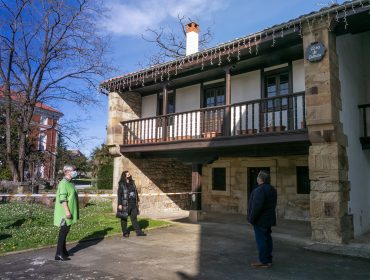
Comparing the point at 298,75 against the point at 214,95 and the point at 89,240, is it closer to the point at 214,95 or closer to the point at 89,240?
the point at 214,95

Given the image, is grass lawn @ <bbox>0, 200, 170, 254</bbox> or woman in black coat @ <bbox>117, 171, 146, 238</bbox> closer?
grass lawn @ <bbox>0, 200, 170, 254</bbox>

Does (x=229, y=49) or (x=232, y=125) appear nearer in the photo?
(x=229, y=49)

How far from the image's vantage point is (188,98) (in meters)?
13.1

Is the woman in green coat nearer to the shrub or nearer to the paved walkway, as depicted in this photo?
the paved walkway

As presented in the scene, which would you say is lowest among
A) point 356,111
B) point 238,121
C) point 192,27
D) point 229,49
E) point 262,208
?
point 262,208

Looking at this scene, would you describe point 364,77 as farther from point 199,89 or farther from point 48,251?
point 48,251

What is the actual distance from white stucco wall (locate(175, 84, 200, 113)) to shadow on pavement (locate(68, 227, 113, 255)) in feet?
19.6

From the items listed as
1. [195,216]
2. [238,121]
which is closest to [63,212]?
[195,216]

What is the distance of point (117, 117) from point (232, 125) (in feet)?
15.9

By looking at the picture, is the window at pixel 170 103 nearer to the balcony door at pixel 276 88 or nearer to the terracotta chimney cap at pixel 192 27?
the terracotta chimney cap at pixel 192 27

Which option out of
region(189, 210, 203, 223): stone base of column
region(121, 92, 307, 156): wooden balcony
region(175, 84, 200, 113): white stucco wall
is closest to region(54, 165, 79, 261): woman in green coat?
region(121, 92, 307, 156): wooden balcony

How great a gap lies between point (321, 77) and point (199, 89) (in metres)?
5.60

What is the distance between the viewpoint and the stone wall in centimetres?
1174

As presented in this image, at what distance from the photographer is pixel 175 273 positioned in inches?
202
